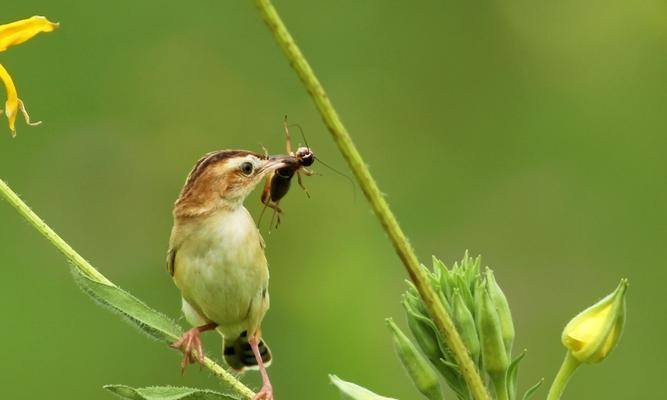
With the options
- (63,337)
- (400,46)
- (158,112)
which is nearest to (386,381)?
(63,337)

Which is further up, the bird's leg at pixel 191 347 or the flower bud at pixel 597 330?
the bird's leg at pixel 191 347

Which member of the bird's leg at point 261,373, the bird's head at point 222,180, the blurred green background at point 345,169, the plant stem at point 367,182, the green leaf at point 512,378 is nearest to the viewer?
the plant stem at point 367,182

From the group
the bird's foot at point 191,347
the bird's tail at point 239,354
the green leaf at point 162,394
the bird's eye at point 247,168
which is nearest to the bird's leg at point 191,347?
the bird's foot at point 191,347

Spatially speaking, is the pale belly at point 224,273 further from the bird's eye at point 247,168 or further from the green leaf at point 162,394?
the green leaf at point 162,394

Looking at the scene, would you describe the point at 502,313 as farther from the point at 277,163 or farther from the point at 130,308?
the point at 277,163

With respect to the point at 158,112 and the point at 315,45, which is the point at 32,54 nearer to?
the point at 158,112

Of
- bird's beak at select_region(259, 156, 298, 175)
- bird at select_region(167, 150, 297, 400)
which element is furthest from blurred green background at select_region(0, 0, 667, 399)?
bird's beak at select_region(259, 156, 298, 175)
